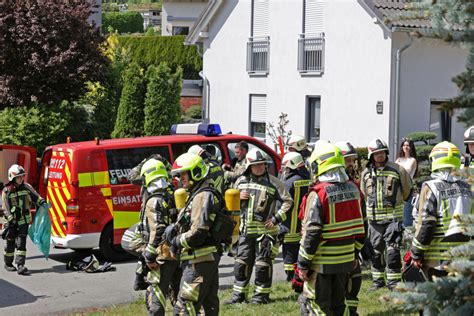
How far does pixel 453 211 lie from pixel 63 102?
51.4ft

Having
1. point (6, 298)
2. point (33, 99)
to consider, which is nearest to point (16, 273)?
point (6, 298)

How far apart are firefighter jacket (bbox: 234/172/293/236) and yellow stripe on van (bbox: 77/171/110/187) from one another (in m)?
3.36

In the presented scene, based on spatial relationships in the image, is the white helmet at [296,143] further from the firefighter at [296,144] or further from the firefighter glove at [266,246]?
the firefighter glove at [266,246]

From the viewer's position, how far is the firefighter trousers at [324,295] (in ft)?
23.2

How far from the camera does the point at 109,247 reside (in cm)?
1262

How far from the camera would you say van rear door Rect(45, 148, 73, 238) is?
12.2 m

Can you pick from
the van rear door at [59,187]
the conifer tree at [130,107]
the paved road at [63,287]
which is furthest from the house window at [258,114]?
the van rear door at [59,187]

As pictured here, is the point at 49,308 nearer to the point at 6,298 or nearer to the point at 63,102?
the point at 6,298

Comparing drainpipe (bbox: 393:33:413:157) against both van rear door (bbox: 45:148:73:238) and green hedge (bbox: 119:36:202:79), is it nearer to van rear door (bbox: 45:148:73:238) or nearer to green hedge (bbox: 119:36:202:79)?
van rear door (bbox: 45:148:73:238)

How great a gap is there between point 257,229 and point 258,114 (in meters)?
16.4

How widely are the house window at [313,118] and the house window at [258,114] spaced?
1.97 metres

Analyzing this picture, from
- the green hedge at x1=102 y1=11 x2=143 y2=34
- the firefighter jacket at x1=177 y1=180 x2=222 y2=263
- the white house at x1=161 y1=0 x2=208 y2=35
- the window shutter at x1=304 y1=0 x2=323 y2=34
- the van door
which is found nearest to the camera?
the firefighter jacket at x1=177 y1=180 x2=222 y2=263

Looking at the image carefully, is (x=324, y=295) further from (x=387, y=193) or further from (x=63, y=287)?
(x=63, y=287)

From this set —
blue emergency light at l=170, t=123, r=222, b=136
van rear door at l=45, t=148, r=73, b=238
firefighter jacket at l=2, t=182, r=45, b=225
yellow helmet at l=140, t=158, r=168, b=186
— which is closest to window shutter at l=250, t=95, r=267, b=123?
blue emergency light at l=170, t=123, r=222, b=136
